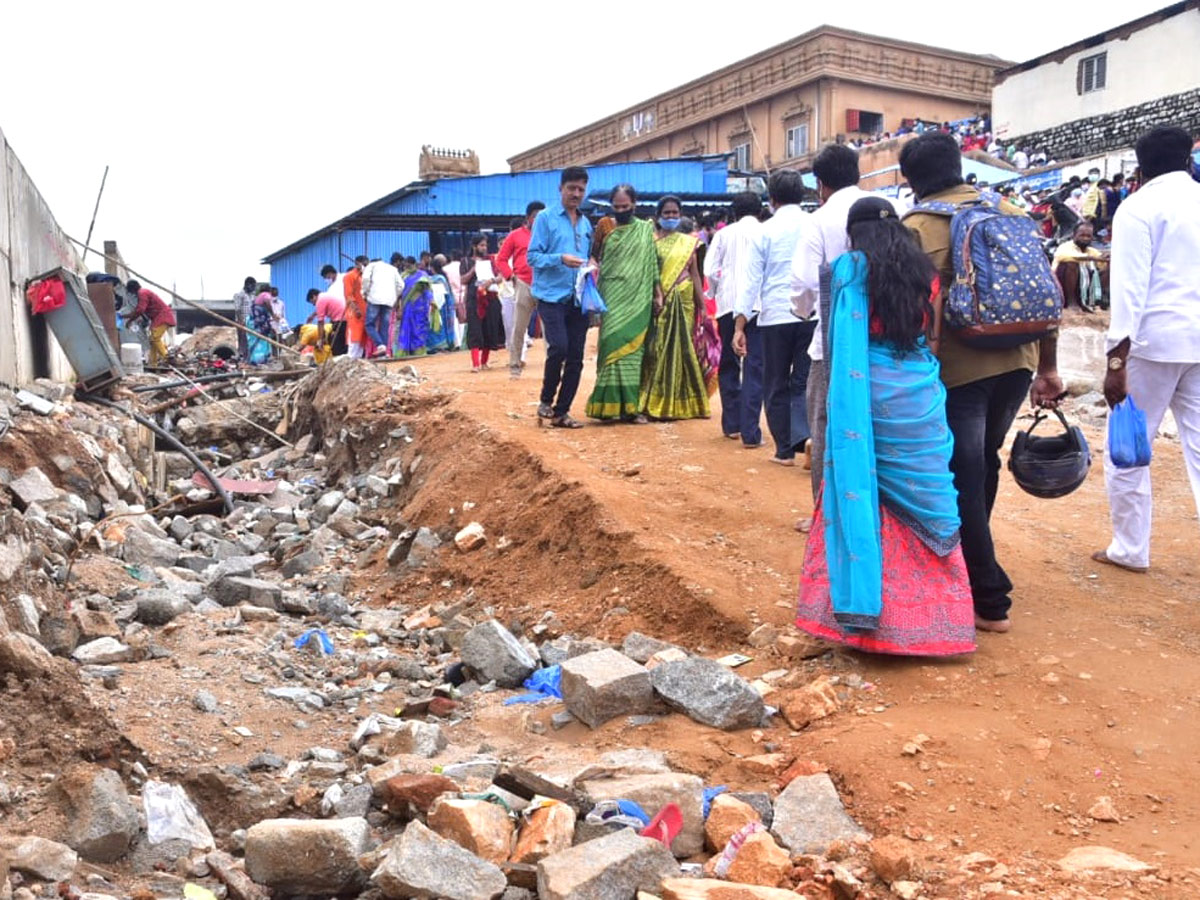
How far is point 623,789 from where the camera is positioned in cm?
284

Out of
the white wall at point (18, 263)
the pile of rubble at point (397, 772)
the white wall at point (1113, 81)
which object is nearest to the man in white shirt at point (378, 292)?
the white wall at point (18, 263)

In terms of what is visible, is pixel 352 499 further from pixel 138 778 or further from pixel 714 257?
pixel 138 778

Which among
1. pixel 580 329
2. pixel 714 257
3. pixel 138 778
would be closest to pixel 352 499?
pixel 580 329

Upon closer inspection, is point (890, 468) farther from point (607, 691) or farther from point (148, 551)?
point (148, 551)

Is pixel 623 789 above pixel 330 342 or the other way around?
the other way around

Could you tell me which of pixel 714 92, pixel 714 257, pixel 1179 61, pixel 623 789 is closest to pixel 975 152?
pixel 1179 61

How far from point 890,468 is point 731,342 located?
3.28 m

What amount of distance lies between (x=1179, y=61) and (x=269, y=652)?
24.7m

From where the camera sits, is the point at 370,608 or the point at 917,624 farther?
the point at 370,608

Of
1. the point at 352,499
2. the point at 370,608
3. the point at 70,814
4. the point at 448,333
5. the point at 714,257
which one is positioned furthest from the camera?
the point at 448,333

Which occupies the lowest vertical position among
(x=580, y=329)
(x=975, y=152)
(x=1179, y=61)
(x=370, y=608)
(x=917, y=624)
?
(x=370, y=608)

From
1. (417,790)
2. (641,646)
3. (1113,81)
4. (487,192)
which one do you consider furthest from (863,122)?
(417,790)

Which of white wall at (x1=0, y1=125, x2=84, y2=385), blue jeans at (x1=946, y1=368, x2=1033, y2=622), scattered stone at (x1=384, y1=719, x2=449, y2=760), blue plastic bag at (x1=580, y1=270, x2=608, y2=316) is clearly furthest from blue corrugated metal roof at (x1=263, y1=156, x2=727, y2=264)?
scattered stone at (x1=384, y1=719, x2=449, y2=760)

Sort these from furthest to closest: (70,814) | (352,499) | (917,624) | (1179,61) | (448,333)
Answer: (1179,61) < (448,333) < (352,499) < (917,624) < (70,814)
